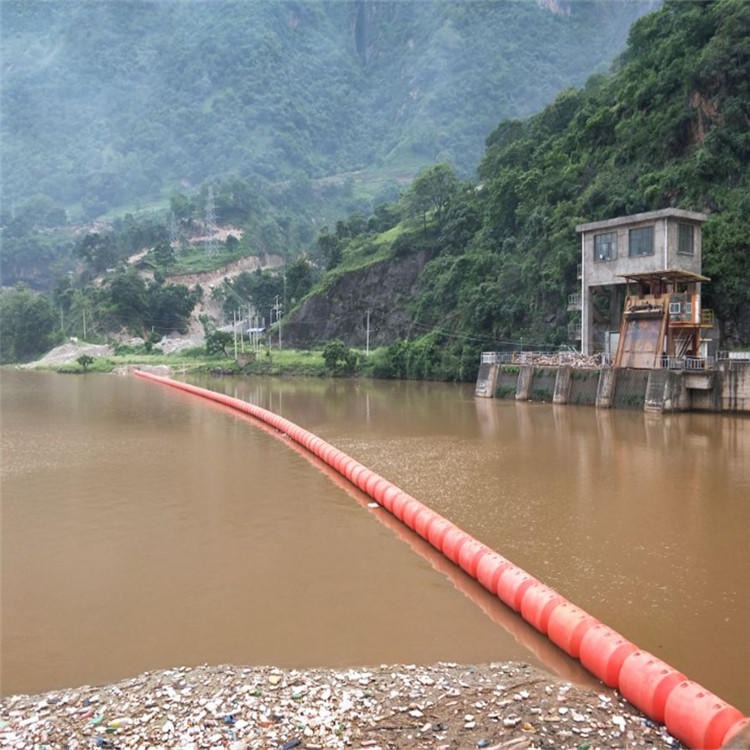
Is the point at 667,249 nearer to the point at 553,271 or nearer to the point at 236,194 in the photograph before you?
the point at 553,271

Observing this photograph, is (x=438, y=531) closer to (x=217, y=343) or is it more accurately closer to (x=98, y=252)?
(x=217, y=343)

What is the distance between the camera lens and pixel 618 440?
2483 cm

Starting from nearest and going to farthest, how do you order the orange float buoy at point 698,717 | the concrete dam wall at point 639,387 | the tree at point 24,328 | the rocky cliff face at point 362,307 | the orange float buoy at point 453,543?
the orange float buoy at point 698,717 < the orange float buoy at point 453,543 < the concrete dam wall at point 639,387 < the rocky cliff face at point 362,307 < the tree at point 24,328

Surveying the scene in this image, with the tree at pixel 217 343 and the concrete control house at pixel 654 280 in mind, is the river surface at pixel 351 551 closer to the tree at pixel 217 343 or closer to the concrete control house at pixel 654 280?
the concrete control house at pixel 654 280

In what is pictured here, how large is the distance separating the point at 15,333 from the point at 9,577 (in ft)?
363

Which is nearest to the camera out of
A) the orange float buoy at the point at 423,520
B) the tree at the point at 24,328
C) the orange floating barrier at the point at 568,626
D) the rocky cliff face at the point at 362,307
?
the orange floating barrier at the point at 568,626

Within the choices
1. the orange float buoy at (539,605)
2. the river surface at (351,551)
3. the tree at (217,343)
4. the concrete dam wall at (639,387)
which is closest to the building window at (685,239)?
the concrete dam wall at (639,387)

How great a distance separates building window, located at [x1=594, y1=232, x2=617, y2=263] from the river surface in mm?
13589

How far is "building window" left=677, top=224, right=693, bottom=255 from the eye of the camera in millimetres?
34219

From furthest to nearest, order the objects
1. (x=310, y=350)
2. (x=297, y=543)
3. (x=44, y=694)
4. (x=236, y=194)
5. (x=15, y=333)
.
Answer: (x=236, y=194) < (x=15, y=333) < (x=310, y=350) < (x=297, y=543) < (x=44, y=694)

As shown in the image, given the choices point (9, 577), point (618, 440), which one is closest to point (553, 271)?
point (618, 440)

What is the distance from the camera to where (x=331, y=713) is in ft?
22.0

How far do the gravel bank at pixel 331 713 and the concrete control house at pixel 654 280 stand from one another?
28237mm

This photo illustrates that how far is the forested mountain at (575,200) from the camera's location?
41.8 meters
